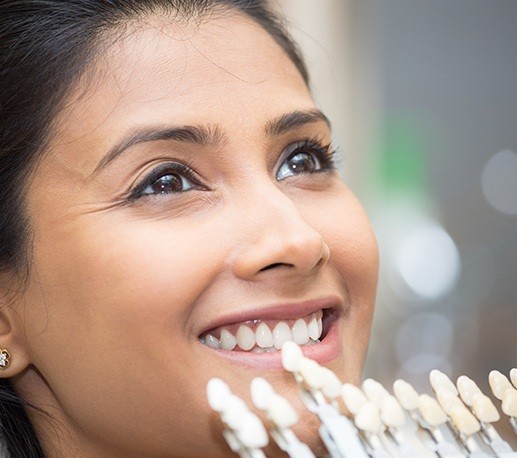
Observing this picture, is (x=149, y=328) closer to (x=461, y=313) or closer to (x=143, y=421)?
(x=143, y=421)

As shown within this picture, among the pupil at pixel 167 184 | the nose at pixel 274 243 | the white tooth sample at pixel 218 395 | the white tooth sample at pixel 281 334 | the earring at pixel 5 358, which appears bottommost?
the white tooth sample at pixel 218 395

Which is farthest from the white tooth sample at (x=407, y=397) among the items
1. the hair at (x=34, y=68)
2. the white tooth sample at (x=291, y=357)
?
the hair at (x=34, y=68)

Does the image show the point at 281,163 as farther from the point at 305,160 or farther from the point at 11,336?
the point at 11,336

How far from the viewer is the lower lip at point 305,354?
1.01 meters

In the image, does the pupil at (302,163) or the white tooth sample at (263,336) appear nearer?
the white tooth sample at (263,336)

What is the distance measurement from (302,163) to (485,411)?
446mm

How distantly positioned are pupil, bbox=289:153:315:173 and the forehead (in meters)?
0.09

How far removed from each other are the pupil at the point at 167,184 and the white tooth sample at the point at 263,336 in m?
0.19

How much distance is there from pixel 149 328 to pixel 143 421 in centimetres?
12

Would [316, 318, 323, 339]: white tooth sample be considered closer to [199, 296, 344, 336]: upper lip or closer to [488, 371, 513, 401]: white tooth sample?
[199, 296, 344, 336]: upper lip

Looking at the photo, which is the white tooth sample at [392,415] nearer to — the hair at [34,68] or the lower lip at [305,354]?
the lower lip at [305,354]

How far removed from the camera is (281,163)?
46.3 inches

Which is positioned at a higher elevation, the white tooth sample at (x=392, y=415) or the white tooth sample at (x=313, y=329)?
the white tooth sample at (x=313, y=329)

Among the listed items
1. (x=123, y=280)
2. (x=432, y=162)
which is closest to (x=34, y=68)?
(x=123, y=280)
